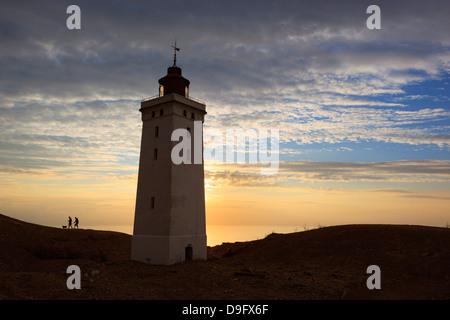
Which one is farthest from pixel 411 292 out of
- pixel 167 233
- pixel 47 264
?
pixel 47 264

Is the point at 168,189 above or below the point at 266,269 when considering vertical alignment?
above

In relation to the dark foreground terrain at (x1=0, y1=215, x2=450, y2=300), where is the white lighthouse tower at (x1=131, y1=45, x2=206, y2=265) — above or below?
above

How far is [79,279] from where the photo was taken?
18.3m

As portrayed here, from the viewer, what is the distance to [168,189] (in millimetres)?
24078

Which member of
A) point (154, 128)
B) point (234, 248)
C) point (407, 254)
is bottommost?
point (234, 248)

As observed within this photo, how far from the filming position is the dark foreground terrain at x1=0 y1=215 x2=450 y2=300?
1599cm

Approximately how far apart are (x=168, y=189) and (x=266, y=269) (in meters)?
9.45

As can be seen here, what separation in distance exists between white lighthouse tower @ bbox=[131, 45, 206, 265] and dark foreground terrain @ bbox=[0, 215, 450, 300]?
5.74ft

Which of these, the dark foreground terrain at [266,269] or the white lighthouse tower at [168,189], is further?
the white lighthouse tower at [168,189]

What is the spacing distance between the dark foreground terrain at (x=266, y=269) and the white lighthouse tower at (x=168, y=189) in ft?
5.74

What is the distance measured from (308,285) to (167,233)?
11099 millimetres

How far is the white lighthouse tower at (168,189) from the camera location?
78.3 ft
